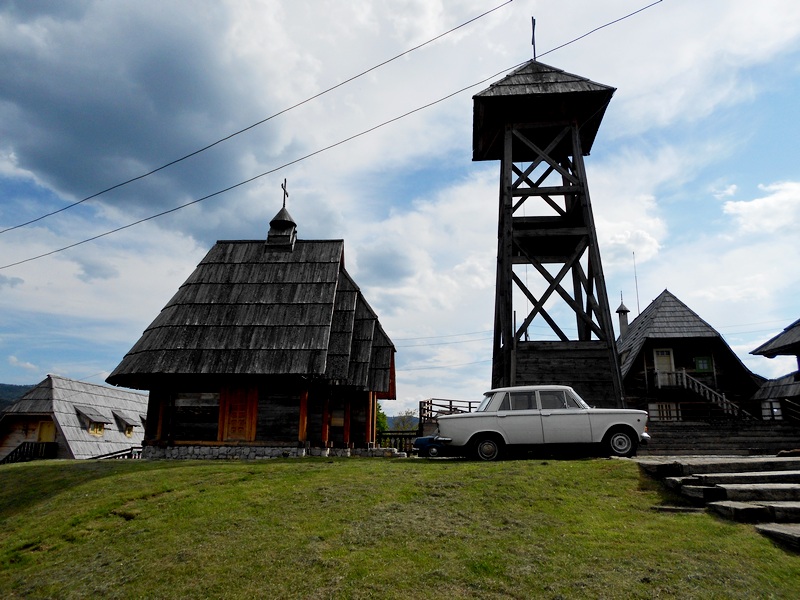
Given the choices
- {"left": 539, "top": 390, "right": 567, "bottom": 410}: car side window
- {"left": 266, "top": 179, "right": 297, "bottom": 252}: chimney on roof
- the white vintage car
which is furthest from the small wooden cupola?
{"left": 539, "top": 390, "right": 567, "bottom": 410}: car side window

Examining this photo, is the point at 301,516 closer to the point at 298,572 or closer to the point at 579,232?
the point at 298,572

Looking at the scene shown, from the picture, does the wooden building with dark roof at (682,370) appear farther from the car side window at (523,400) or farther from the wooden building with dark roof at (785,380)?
the car side window at (523,400)

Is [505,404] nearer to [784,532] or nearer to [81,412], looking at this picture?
[784,532]

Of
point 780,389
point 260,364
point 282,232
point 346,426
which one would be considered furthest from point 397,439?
point 780,389

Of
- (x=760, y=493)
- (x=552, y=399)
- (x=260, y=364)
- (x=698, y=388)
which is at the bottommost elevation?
(x=760, y=493)

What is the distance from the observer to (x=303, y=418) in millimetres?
18891

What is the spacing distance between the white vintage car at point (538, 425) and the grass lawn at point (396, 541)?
1.36m

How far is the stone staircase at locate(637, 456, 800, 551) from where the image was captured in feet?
24.2

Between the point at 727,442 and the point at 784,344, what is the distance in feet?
38.0

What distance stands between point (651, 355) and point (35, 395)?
126 feet

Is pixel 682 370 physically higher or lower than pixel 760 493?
higher

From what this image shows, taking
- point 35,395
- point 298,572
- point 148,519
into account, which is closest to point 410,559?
point 298,572

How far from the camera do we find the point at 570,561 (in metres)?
6.23

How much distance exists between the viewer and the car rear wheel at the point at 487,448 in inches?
488
